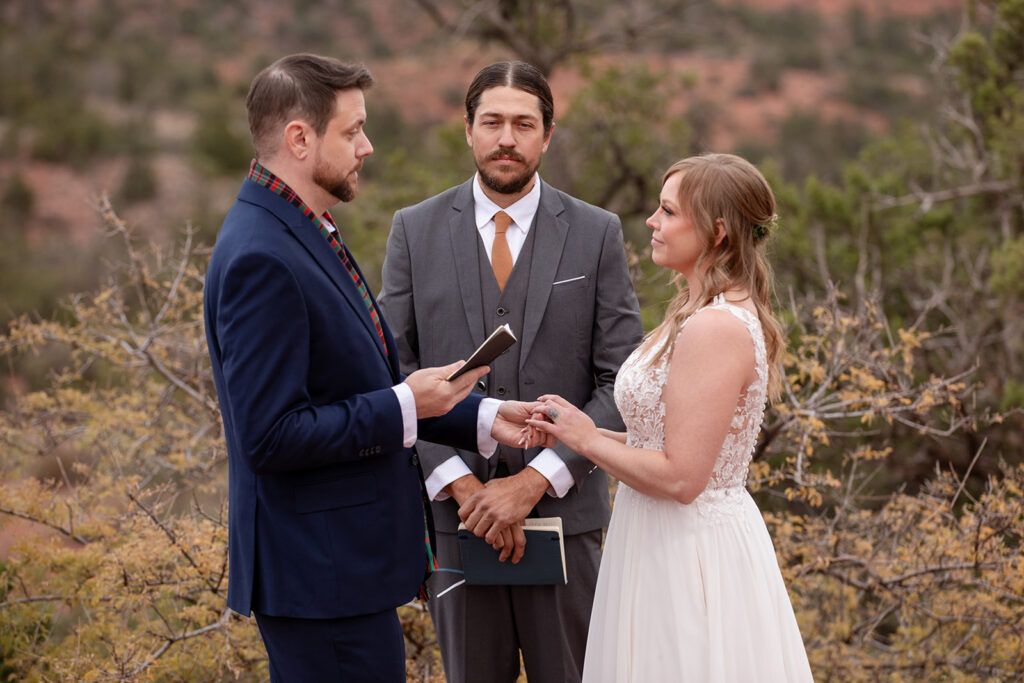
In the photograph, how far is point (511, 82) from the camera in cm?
322

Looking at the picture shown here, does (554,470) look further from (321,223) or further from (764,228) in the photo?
(321,223)

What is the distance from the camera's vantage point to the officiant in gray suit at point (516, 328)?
3191 millimetres

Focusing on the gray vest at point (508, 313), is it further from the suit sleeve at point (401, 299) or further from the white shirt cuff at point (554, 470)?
the suit sleeve at point (401, 299)

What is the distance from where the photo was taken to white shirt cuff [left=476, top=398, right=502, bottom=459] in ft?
9.71

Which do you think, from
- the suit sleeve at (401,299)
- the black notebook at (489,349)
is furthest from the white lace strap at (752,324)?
the suit sleeve at (401,299)

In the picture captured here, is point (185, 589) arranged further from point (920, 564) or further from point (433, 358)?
point (920, 564)

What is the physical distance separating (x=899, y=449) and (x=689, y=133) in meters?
4.97

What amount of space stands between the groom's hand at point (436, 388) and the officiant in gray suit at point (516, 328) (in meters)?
0.61

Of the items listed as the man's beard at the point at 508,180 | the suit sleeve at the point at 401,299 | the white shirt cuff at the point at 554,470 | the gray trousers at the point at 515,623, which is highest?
the man's beard at the point at 508,180

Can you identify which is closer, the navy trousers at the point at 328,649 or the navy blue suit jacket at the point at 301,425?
the navy blue suit jacket at the point at 301,425

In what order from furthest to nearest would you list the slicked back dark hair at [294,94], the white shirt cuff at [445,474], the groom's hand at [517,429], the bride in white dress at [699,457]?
the white shirt cuff at [445,474] → the groom's hand at [517,429] → the bride in white dress at [699,457] → the slicked back dark hair at [294,94]

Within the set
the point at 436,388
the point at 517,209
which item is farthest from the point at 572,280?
the point at 436,388

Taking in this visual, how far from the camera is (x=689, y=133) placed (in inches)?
429

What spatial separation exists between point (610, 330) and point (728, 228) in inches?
26.7
